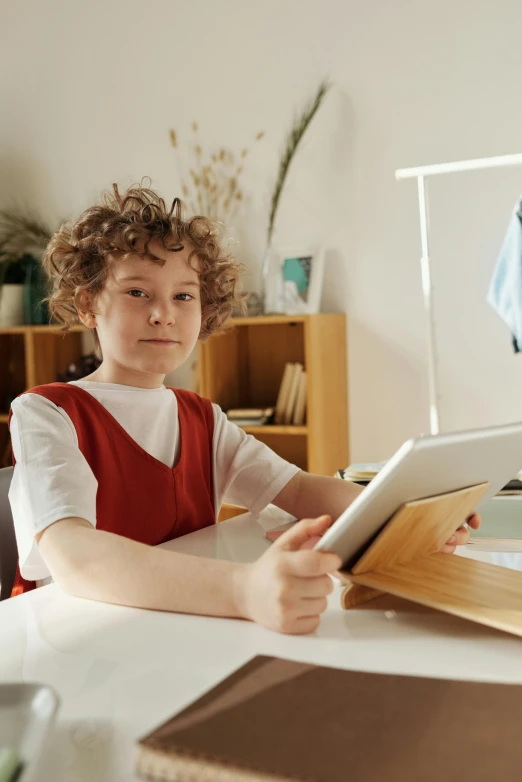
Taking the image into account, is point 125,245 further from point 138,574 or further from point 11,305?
point 11,305

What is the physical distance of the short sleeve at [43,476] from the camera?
3.22 feet

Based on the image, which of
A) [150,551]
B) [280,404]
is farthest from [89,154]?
[150,551]

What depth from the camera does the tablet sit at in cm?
73

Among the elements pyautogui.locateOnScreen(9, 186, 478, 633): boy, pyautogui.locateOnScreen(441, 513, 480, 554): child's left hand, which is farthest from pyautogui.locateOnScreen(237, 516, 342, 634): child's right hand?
pyautogui.locateOnScreen(441, 513, 480, 554): child's left hand

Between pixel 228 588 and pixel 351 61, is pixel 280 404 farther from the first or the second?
pixel 228 588

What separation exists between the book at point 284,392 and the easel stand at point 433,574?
2351mm

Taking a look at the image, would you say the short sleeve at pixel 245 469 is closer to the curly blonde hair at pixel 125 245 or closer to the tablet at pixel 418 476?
the curly blonde hair at pixel 125 245

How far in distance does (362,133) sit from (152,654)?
9.44 feet

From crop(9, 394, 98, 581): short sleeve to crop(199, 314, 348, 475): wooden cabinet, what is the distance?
2054 mm

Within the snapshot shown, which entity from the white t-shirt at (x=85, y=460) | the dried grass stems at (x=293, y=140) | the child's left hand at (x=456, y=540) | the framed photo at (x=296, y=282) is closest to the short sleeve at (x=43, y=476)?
the white t-shirt at (x=85, y=460)

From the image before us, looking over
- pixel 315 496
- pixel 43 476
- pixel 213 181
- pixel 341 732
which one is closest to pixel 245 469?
pixel 315 496

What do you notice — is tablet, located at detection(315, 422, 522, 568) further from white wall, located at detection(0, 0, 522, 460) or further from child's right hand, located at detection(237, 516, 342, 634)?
white wall, located at detection(0, 0, 522, 460)

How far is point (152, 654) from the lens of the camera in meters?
0.72

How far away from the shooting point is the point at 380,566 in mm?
834
